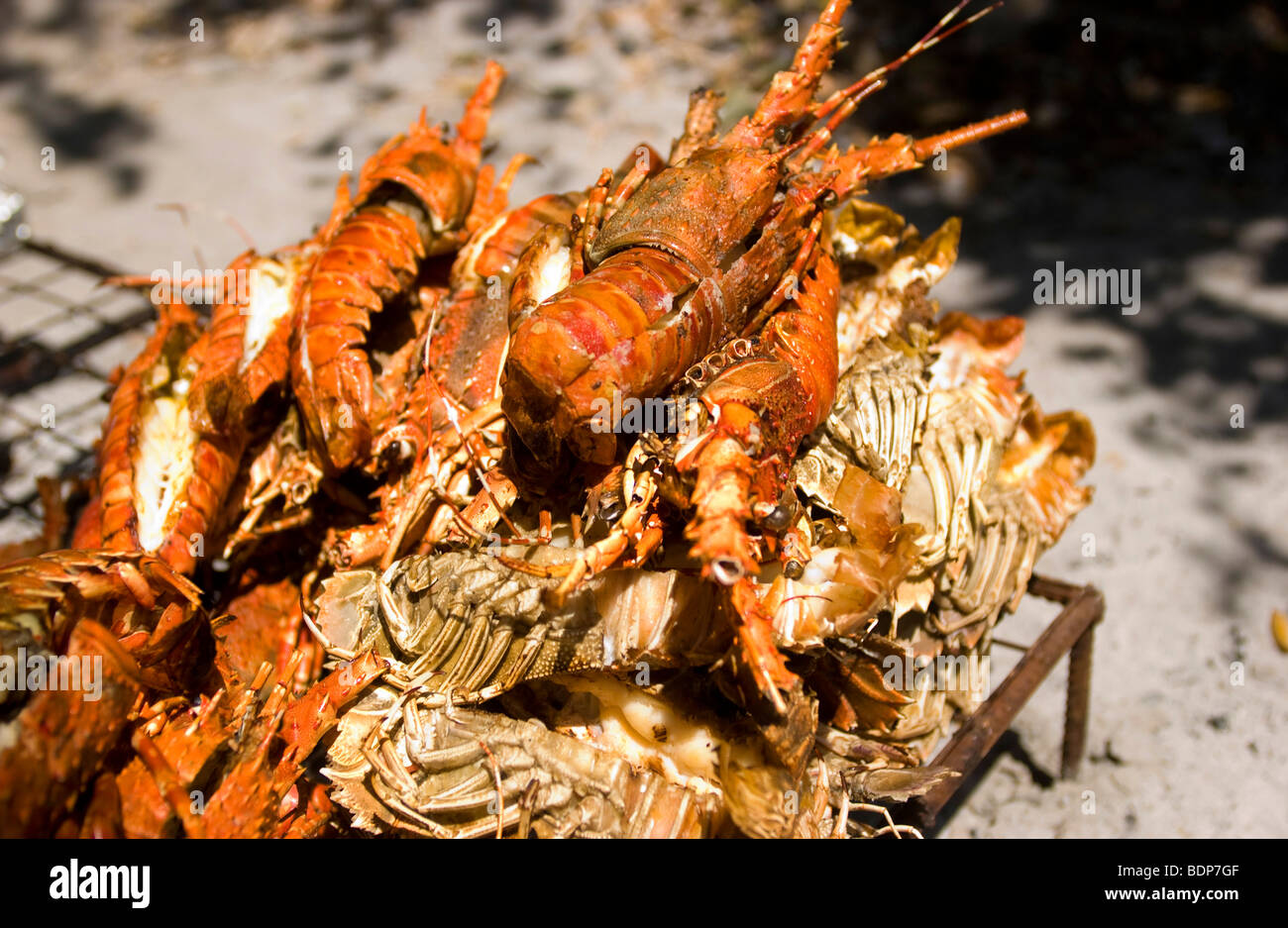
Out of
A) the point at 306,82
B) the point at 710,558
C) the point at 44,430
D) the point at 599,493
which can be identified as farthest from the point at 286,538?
the point at 306,82

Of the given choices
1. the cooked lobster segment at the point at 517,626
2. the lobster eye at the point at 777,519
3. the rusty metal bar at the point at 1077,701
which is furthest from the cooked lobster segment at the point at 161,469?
the rusty metal bar at the point at 1077,701

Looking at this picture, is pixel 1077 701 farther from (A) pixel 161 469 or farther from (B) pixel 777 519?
(A) pixel 161 469

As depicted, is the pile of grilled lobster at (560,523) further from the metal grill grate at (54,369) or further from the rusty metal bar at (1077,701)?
the metal grill grate at (54,369)

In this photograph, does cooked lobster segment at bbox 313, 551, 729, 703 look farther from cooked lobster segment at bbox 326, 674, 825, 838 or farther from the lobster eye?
the lobster eye

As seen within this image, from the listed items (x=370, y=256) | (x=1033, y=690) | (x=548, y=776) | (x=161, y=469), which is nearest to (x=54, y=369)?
(x=161, y=469)

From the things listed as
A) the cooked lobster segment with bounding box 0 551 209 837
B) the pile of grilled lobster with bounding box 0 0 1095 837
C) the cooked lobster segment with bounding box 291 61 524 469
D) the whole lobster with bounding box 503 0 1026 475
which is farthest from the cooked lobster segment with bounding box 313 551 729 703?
the cooked lobster segment with bounding box 291 61 524 469
